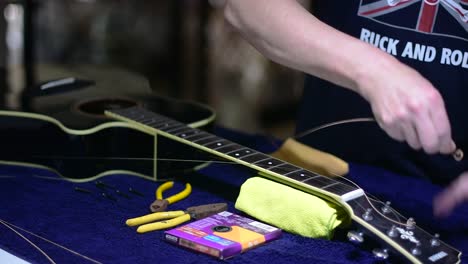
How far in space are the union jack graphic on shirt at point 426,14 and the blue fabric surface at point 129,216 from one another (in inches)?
7.8

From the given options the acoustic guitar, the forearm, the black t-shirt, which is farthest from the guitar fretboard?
the black t-shirt

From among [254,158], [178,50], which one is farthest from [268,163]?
[178,50]

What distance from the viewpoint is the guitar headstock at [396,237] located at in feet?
2.11

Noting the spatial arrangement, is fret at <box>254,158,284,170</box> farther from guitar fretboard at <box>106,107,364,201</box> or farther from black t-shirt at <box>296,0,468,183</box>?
black t-shirt at <box>296,0,468,183</box>

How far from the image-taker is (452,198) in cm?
77

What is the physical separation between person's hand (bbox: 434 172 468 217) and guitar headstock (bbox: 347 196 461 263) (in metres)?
0.09

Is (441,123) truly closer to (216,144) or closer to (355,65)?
(355,65)

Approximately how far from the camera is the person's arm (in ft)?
2.22

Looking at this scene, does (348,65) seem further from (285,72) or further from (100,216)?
(285,72)

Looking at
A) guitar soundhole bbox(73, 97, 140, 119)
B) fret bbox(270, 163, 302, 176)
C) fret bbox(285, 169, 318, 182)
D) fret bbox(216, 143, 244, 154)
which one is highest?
fret bbox(270, 163, 302, 176)

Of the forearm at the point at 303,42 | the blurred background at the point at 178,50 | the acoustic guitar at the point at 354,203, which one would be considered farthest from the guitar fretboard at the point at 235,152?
the blurred background at the point at 178,50

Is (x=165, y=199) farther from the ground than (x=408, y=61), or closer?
closer

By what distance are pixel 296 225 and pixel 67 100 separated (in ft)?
1.54

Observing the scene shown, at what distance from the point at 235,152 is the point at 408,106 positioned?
24 cm
